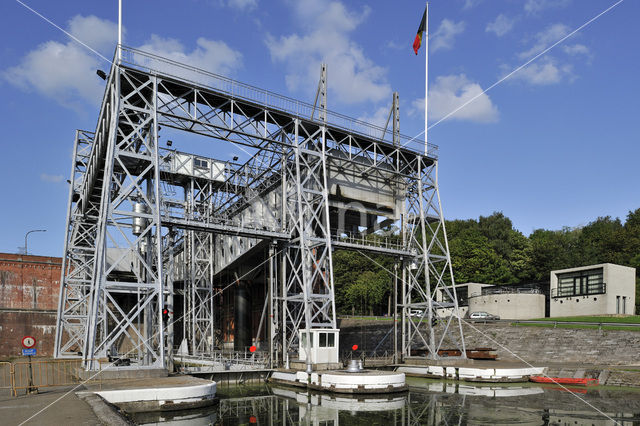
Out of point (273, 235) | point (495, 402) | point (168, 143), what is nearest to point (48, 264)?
point (168, 143)

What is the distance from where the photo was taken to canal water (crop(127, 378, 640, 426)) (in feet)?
61.8

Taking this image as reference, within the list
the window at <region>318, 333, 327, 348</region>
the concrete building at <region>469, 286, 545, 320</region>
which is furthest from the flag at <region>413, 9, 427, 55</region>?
the concrete building at <region>469, 286, 545, 320</region>

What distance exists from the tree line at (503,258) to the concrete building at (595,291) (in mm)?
17314

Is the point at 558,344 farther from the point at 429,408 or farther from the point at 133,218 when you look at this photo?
the point at 133,218

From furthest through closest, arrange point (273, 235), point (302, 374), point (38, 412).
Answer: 1. point (273, 235)
2. point (302, 374)
3. point (38, 412)

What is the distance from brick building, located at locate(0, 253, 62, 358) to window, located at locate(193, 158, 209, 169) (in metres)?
28.2

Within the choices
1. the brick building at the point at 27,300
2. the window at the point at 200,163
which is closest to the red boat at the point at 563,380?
the window at the point at 200,163

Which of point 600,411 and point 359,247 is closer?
point 600,411

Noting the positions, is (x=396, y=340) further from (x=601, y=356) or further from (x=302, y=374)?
(x=601, y=356)

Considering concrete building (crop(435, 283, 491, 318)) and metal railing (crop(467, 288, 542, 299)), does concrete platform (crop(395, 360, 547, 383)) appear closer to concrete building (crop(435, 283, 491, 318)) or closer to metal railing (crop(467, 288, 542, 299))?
metal railing (crop(467, 288, 542, 299))

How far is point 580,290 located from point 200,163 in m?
38.6

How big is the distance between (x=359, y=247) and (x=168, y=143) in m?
19.1

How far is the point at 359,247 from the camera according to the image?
34188mm

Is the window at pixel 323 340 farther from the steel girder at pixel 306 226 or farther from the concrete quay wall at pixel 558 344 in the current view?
the concrete quay wall at pixel 558 344
